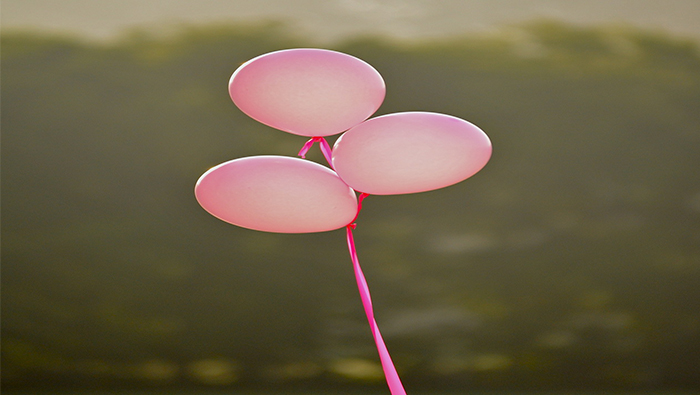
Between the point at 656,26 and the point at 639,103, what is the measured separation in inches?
10.2

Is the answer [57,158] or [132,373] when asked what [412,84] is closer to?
[57,158]

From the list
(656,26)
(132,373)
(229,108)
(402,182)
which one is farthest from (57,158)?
(656,26)

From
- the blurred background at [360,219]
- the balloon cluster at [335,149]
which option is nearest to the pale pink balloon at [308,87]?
the balloon cluster at [335,149]

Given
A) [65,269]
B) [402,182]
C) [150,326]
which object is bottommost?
[402,182]

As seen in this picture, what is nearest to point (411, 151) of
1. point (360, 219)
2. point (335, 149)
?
point (335, 149)

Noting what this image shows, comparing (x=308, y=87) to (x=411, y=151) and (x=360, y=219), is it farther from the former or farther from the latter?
(x=360, y=219)

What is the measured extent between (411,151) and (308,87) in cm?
18

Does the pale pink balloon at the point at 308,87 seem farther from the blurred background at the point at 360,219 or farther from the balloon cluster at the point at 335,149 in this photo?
the blurred background at the point at 360,219

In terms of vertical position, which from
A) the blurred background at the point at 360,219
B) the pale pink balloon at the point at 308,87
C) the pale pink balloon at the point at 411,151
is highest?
the blurred background at the point at 360,219

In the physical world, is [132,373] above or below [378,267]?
below

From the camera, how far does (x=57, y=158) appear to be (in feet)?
7.09

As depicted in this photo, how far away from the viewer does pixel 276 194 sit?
951 millimetres

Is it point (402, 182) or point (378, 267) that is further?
point (378, 267)

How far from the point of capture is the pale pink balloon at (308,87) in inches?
36.7
